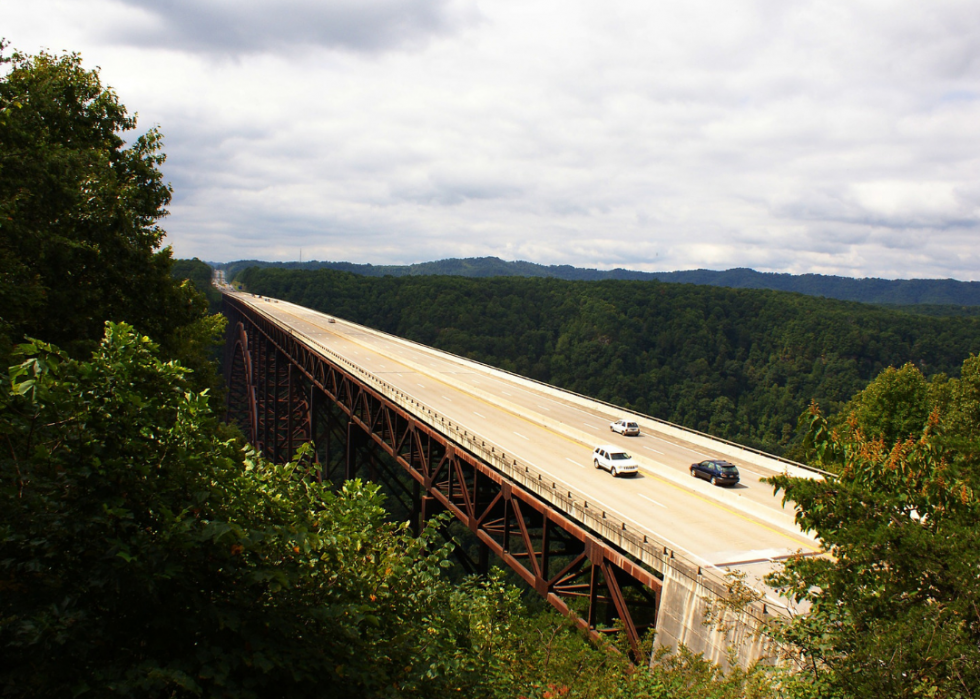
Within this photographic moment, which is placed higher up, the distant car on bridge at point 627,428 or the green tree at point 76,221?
the green tree at point 76,221

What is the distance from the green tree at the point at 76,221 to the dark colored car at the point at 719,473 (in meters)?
18.0

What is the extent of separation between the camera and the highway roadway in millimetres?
15328

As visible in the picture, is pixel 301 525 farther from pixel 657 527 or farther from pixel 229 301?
pixel 229 301

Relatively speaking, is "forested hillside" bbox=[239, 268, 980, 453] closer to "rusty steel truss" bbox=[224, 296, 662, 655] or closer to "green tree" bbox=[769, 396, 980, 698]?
"rusty steel truss" bbox=[224, 296, 662, 655]

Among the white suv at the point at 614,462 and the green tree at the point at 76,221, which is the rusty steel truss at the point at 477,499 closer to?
the white suv at the point at 614,462

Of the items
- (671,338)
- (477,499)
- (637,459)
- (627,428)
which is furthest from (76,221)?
(671,338)

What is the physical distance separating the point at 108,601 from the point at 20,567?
70 cm

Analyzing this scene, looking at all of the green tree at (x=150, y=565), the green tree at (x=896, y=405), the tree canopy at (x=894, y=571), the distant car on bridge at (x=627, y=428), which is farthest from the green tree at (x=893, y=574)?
the green tree at (x=896, y=405)

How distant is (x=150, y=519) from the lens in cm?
504

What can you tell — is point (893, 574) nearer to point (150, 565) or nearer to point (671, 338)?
point (150, 565)

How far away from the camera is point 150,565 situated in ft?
15.1

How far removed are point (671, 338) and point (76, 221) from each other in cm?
16424

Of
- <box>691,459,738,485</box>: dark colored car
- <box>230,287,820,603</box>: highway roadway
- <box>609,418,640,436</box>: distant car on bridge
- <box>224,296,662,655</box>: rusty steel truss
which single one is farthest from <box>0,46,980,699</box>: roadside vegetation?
<box>609,418,640,436</box>: distant car on bridge

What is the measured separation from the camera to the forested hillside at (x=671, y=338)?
448ft
